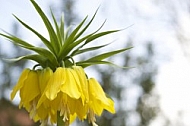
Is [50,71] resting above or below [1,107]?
above

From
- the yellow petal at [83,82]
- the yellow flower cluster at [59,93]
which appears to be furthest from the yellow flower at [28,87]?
the yellow petal at [83,82]

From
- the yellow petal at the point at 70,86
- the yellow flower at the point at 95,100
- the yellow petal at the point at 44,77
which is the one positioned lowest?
the yellow flower at the point at 95,100

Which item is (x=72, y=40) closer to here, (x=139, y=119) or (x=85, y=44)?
(x=85, y=44)

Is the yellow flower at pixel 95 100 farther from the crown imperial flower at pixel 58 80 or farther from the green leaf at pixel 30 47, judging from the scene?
the green leaf at pixel 30 47

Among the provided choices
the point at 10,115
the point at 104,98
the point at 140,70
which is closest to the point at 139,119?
the point at 140,70

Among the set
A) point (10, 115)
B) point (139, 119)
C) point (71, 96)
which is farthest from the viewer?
point (139, 119)

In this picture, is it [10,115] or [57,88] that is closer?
[57,88]

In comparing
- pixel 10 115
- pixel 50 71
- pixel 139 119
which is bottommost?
pixel 139 119
